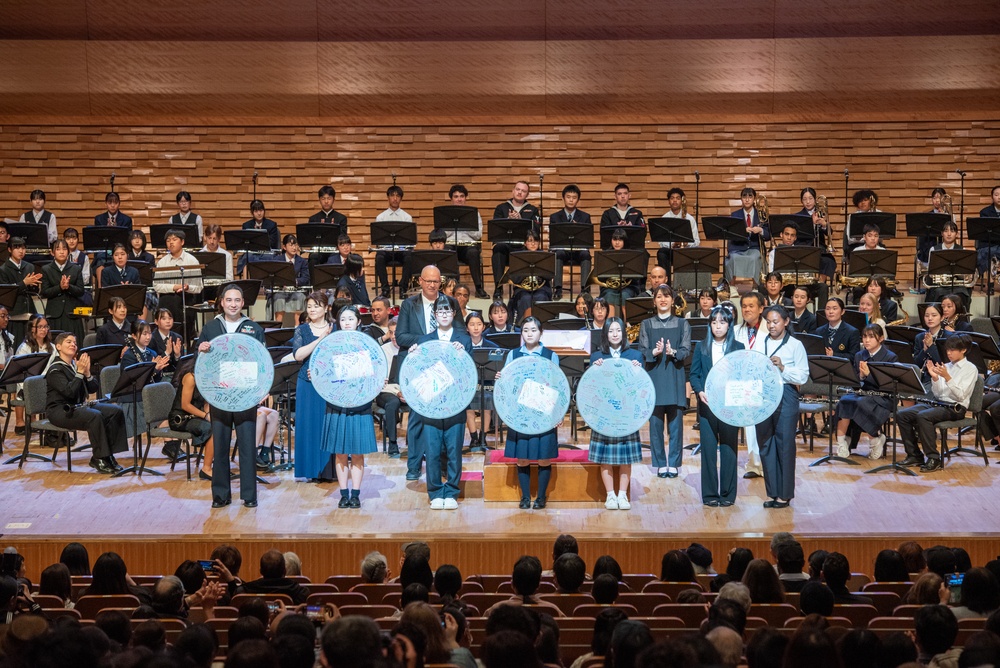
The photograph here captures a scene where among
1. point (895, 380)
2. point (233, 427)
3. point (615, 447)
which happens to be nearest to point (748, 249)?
point (895, 380)

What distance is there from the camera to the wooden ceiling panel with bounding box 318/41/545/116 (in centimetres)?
1576

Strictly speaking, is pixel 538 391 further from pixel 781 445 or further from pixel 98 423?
pixel 98 423

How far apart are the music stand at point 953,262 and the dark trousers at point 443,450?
6.33 metres

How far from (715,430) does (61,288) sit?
759cm

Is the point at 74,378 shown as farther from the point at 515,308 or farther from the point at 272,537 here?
the point at 515,308

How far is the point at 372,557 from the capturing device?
21.0ft

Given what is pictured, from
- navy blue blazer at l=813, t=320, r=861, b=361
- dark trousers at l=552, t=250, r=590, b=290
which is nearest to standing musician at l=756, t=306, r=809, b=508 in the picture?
navy blue blazer at l=813, t=320, r=861, b=361

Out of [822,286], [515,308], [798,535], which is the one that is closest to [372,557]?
[798,535]

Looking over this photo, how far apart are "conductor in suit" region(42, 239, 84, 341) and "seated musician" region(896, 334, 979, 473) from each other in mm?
8607

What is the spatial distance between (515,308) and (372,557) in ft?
21.5

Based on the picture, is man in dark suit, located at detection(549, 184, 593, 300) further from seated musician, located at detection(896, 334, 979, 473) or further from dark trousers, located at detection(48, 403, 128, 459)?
dark trousers, located at detection(48, 403, 128, 459)

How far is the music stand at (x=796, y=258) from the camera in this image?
473 inches

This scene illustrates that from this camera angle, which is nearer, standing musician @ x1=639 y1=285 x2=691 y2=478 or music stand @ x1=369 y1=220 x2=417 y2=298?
standing musician @ x1=639 y1=285 x2=691 y2=478

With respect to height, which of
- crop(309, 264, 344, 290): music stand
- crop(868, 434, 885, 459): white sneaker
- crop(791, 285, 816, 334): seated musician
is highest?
crop(309, 264, 344, 290): music stand
